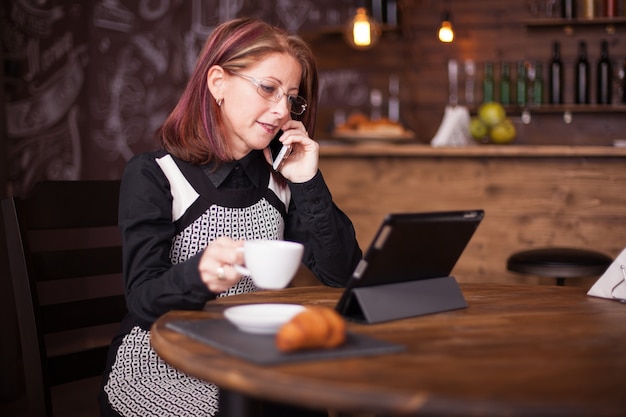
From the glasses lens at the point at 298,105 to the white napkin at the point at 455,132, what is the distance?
242 cm

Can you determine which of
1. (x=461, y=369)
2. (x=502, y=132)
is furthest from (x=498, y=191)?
(x=461, y=369)

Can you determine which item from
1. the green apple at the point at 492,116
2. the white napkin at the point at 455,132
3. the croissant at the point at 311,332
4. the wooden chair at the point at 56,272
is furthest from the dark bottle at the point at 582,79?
the croissant at the point at 311,332

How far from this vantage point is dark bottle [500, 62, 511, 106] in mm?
5117

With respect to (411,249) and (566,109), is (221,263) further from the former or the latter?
(566,109)

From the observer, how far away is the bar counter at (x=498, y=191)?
3.53 metres

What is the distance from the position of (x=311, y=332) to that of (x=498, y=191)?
2.83 m

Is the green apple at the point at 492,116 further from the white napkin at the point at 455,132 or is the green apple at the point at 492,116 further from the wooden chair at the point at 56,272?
the wooden chair at the point at 56,272

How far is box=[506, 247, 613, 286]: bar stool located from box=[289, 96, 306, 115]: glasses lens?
1587 mm

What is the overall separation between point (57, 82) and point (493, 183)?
7.50 ft

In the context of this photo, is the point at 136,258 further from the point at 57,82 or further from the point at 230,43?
the point at 57,82

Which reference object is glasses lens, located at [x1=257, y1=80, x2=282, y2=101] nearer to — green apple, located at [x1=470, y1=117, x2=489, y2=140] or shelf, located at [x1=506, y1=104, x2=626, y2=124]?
green apple, located at [x1=470, y1=117, x2=489, y2=140]

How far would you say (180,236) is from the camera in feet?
5.36

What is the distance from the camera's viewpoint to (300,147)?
1822 mm

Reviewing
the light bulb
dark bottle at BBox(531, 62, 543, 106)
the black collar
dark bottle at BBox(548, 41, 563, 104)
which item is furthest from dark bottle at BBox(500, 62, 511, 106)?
the black collar
